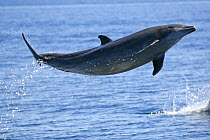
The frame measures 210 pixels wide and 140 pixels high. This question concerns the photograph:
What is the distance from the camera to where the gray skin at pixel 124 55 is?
1241cm

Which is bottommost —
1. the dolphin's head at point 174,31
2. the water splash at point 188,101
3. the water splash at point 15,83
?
the water splash at point 188,101

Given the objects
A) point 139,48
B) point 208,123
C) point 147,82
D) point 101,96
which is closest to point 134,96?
point 101,96

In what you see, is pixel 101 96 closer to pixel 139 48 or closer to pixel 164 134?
pixel 164 134

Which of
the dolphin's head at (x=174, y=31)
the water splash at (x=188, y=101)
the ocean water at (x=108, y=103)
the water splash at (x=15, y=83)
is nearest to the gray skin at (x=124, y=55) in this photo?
the dolphin's head at (x=174, y=31)

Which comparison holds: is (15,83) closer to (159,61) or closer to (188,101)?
(188,101)

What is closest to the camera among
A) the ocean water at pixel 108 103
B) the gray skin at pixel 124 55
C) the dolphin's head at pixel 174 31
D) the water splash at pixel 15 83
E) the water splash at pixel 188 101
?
the gray skin at pixel 124 55

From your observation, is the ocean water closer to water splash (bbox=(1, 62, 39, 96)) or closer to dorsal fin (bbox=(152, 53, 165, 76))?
water splash (bbox=(1, 62, 39, 96))

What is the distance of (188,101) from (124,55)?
15549 millimetres

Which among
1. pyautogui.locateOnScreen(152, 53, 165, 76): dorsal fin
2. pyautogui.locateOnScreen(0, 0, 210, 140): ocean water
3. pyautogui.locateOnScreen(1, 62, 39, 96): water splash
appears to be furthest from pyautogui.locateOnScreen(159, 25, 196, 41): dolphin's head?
pyautogui.locateOnScreen(1, 62, 39, 96): water splash

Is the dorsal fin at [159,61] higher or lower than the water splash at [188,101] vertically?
higher

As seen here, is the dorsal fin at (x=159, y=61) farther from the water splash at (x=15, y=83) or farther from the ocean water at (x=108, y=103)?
the water splash at (x=15, y=83)

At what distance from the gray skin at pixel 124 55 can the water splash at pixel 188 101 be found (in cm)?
1298

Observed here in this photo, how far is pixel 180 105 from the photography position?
2678 cm

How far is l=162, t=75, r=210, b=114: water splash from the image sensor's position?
25.7 m
